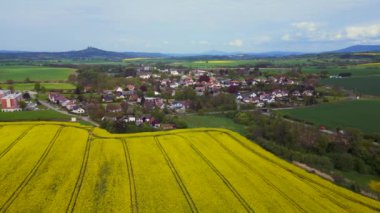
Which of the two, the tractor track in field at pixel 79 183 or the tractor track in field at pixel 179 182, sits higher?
the tractor track in field at pixel 79 183

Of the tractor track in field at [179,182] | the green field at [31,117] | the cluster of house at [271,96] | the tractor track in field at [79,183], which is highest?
the tractor track in field at [79,183]

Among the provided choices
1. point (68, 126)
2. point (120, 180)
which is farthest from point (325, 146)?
point (68, 126)

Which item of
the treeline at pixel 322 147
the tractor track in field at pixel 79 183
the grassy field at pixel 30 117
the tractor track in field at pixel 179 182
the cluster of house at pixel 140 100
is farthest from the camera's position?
the cluster of house at pixel 140 100

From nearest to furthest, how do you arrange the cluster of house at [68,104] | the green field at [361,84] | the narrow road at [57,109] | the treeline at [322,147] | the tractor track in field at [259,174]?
the tractor track in field at [259,174] < the treeline at [322,147] < the narrow road at [57,109] < the cluster of house at [68,104] < the green field at [361,84]

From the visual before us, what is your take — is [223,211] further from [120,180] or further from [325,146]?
[325,146]

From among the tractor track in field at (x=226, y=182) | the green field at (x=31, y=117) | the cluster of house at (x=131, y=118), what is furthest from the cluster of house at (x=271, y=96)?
the tractor track in field at (x=226, y=182)

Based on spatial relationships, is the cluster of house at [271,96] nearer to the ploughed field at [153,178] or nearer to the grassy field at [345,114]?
the grassy field at [345,114]

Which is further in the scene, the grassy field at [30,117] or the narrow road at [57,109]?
the narrow road at [57,109]
